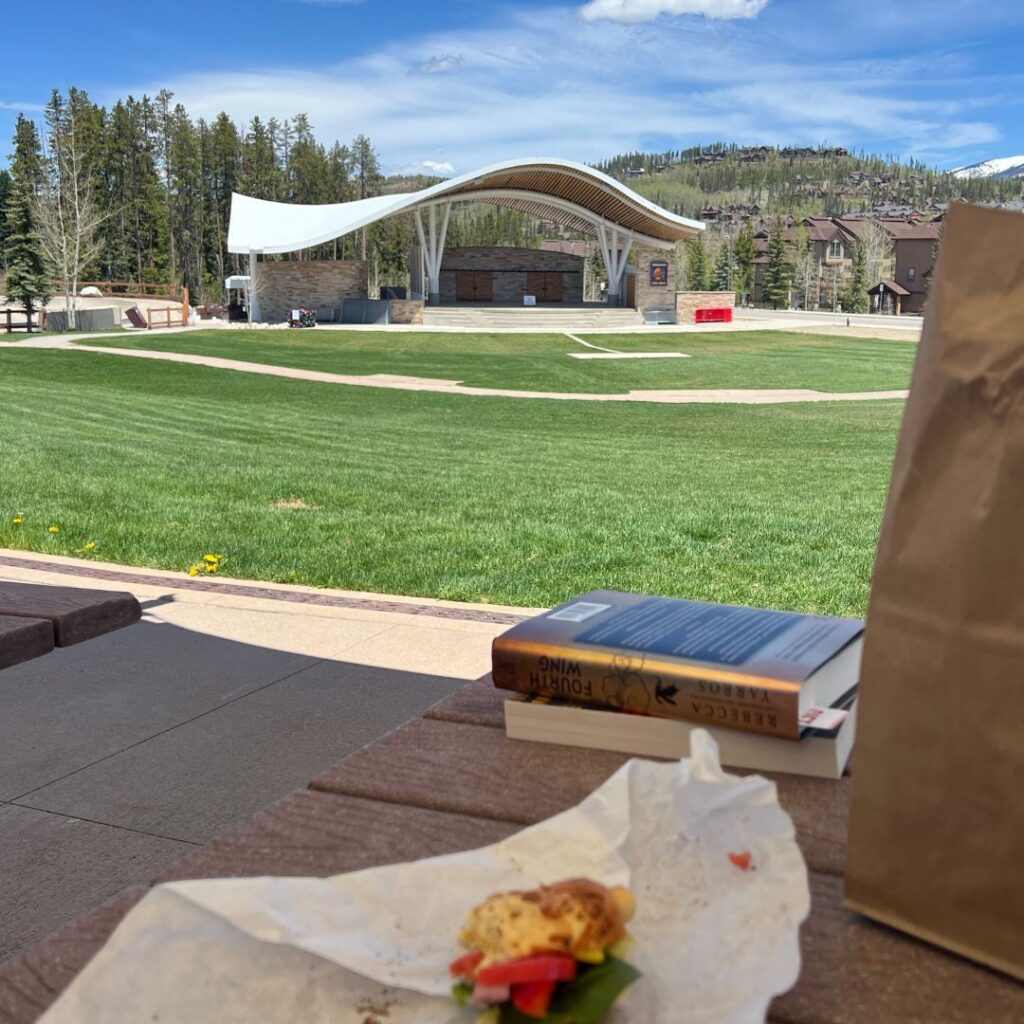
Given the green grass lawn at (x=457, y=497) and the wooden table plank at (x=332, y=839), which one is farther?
the green grass lawn at (x=457, y=497)

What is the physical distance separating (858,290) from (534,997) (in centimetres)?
9160

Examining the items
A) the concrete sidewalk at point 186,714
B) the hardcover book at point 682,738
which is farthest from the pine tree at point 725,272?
the hardcover book at point 682,738

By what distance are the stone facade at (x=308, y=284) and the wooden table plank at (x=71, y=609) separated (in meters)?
38.7

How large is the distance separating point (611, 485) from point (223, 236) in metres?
79.5

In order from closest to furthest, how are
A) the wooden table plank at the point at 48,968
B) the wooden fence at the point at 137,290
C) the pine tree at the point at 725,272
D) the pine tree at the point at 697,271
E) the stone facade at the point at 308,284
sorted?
the wooden table plank at the point at 48,968, the stone facade at the point at 308,284, the wooden fence at the point at 137,290, the pine tree at the point at 725,272, the pine tree at the point at 697,271

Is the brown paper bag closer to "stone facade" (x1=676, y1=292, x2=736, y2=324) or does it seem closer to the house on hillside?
"stone facade" (x1=676, y1=292, x2=736, y2=324)

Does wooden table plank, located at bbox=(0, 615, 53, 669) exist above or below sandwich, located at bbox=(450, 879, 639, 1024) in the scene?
below

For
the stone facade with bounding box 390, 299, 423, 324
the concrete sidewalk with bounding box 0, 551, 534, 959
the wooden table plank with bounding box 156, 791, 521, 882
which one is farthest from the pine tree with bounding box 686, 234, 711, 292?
the wooden table plank with bounding box 156, 791, 521, 882

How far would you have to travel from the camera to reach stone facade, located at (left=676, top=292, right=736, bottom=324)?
4200 cm

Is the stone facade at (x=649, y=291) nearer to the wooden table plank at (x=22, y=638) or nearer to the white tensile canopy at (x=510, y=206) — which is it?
the white tensile canopy at (x=510, y=206)

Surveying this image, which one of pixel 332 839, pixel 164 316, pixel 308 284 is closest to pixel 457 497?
pixel 332 839

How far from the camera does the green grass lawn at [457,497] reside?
5.28 m

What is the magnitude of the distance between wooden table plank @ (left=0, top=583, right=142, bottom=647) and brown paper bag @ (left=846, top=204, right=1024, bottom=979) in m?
2.01

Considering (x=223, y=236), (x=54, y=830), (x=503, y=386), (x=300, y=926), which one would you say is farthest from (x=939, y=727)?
(x=223, y=236)
